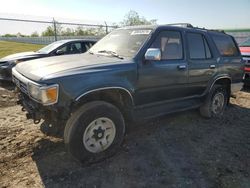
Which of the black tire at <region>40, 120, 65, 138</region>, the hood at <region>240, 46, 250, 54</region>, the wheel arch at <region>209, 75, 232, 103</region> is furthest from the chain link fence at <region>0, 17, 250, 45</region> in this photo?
the black tire at <region>40, 120, 65, 138</region>

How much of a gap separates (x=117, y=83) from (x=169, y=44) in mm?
1435

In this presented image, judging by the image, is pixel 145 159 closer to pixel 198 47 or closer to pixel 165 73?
pixel 165 73

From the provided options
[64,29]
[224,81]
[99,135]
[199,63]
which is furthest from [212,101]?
[64,29]

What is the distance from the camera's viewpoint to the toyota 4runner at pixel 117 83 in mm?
3236

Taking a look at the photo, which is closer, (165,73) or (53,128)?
(53,128)

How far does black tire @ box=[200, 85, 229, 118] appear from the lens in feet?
17.9

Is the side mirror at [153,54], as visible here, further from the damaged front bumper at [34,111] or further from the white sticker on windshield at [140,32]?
the damaged front bumper at [34,111]

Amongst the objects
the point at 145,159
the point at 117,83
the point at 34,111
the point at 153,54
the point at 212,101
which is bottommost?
the point at 145,159

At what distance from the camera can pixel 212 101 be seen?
18.3ft

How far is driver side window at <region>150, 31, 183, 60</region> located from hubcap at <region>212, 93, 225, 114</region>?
1.75 m

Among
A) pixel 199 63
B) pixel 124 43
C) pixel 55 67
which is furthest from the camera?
pixel 199 63

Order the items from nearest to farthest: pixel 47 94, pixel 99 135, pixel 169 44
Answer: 1. pixel 47 94
2. pixel 99 135
3. pixel 169 44

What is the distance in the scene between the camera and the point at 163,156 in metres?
3.88

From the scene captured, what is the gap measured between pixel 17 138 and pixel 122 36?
2544mm
